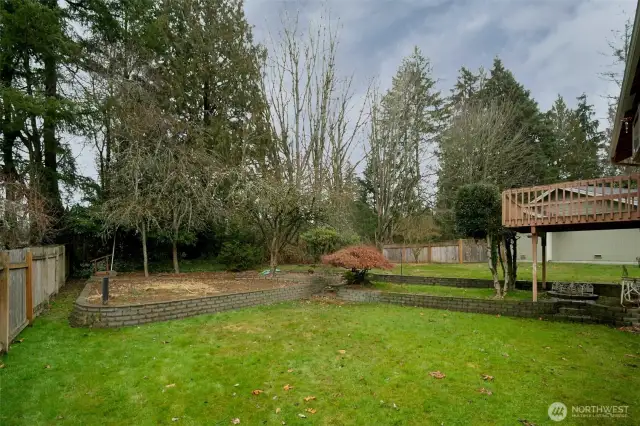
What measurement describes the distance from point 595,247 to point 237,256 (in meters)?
18.3

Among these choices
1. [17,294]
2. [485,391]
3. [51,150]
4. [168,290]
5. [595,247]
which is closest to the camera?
[485,391]

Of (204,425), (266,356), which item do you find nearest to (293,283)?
(266,356)

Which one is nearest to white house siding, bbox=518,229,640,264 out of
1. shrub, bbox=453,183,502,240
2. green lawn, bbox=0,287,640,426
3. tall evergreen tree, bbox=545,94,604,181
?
tall evergreen tree, bbox=545,94,604,181

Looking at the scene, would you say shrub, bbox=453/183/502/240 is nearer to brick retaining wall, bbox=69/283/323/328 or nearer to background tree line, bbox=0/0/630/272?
background tree line, bbox=0/0/630/272

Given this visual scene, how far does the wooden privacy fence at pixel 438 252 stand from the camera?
21.6 meters

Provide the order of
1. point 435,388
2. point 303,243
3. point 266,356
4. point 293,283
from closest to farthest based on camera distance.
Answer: point 435,388, point 266,356, point 293,283, point 303,243

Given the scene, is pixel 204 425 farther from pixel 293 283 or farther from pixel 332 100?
pixel 332 100

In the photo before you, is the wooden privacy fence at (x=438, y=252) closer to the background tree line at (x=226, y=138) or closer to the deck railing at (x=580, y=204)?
the background tree line at (x=226, y=138)

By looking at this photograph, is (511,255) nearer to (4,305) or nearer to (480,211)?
(480,211)

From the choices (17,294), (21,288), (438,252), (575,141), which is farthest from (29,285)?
(575,141)

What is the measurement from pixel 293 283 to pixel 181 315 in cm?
430

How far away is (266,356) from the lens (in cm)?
536

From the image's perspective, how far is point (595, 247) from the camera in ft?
60.5

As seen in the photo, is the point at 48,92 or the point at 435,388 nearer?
the point at 435,388
